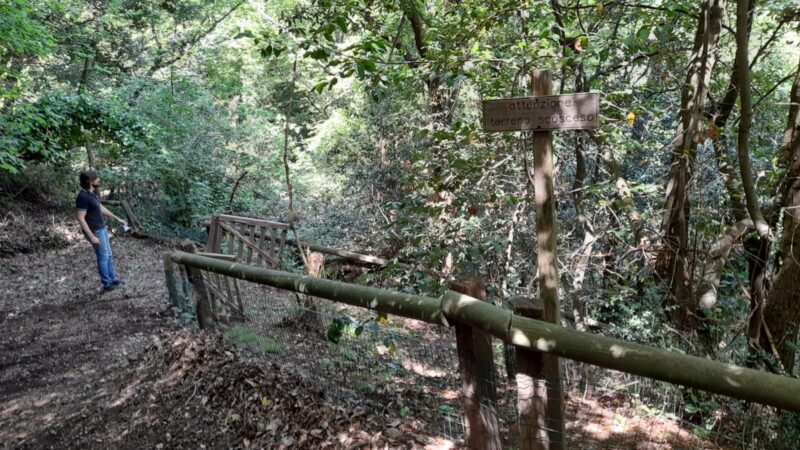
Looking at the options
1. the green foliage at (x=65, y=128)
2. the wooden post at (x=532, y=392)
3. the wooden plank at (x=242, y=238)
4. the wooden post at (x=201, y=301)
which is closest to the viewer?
the wooden post at (x=532, y=392)

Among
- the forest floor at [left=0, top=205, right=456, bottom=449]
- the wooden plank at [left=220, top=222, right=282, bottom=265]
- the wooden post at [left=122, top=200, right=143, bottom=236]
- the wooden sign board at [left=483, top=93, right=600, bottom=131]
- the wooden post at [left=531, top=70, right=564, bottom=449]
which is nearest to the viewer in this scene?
the wooden sign board at [left=483, top=93, right=600, bottom=131]

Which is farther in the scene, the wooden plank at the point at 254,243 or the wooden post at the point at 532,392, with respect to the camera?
the wooden plank at the point at 254,243

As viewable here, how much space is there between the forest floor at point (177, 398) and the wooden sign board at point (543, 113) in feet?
5.34

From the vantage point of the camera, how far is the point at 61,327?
6.69 metres

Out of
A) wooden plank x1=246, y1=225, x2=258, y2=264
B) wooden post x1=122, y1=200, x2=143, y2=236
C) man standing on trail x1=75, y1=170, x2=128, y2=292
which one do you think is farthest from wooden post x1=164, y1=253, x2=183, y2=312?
wooden post x1=122, y1=200, x2=143, y2=236

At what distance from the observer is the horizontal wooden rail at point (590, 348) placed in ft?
5.48

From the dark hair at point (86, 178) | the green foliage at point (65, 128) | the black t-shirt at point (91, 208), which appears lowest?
the black t-shirt at point (91, 208)

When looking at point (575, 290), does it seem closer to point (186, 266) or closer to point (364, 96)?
point (186, 266)

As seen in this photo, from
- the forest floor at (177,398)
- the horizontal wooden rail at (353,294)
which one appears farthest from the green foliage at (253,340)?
the horizontal wooden rail at (353,294)

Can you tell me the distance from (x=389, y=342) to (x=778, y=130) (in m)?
6.61

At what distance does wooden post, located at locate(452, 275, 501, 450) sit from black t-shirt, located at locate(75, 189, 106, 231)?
6.78m

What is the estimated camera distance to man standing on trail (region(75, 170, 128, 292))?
761 cm

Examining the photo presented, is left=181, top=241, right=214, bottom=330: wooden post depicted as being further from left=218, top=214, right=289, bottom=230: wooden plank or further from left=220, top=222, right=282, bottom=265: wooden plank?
left=218, top=214, right=289, bottom=230: wooden plank

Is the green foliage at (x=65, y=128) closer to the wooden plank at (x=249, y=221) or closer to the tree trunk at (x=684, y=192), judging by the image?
the wooden plank at (x=249, y=221)
